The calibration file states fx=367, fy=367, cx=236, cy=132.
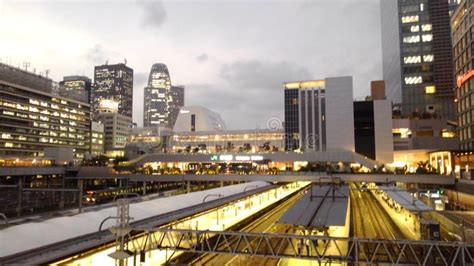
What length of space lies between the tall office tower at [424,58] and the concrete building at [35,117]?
145197 millimetres

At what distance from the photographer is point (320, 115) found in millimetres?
126875

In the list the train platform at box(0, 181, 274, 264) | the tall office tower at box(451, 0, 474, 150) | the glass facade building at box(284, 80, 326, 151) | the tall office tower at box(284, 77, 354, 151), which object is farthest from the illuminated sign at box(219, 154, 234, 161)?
the train platform at box(0, 181, 274, 264)

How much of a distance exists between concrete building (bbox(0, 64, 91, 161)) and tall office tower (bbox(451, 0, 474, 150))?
14816 centimetres

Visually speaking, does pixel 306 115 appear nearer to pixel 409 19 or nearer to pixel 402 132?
pixel 402 132

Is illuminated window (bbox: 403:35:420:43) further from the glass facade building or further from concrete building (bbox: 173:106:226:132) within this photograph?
concrete building (bbox: 173:106:226:132)

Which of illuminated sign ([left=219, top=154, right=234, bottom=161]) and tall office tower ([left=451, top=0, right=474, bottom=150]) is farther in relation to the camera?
illuminated sign ([left=219, top=154, right=234, bottom=161])

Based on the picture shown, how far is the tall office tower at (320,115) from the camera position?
11812 cm

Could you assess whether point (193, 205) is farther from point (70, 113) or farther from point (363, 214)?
point (70, 113)

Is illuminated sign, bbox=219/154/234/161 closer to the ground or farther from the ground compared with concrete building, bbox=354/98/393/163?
closer to the ground

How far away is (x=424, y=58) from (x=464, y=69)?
4281 centimetres

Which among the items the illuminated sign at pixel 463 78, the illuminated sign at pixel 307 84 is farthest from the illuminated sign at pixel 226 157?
the illuminated sign at pixel 463 78

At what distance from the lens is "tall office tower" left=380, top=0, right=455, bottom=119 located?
414ft

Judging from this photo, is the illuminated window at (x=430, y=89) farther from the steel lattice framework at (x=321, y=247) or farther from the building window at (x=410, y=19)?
the steel lattice framework at (x=321, y=247)

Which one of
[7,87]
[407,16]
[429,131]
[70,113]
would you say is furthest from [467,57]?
[70,113]
